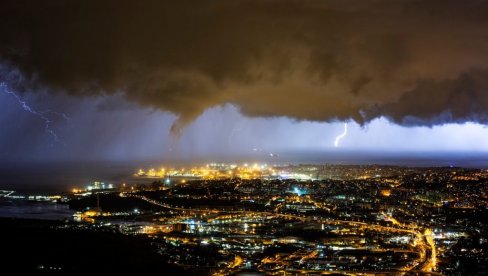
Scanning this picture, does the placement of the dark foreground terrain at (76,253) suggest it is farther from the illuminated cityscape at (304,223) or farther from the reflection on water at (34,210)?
the reflection on water at (34,210)

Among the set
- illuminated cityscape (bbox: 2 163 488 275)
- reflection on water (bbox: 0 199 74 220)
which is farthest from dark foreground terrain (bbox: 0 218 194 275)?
reflection on water (bbox: 0 199 74 220)

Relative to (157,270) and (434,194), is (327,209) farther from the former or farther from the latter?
(157,270)

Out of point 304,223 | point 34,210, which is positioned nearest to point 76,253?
point 304,223

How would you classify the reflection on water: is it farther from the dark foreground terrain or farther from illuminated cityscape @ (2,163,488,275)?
the dark foreground terrain

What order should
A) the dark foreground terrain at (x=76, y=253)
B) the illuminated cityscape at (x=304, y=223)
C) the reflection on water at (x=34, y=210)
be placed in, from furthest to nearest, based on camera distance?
the reflection on water at (x=34, y=210)
the illuminated cityscape at (x=304, y=223)
the dark foreground terrain at (x=76, y=253)

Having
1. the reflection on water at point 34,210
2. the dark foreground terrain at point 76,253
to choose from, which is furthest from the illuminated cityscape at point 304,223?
the dark foreground terrain at point 76,253

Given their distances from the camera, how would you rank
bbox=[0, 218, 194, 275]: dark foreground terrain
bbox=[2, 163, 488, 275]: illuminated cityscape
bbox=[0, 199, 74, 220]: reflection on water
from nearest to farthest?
bbox=[0, 218, 194, 275]: dark foreground terrain, bbox=[2, 163, 488, 275]: illuminated cityscape, bbox=[0, 199, 74, 220]: reflection on water

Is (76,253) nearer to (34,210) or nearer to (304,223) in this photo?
(304,223)

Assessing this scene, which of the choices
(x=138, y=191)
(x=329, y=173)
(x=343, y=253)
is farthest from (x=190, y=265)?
(x=329, y=173)
